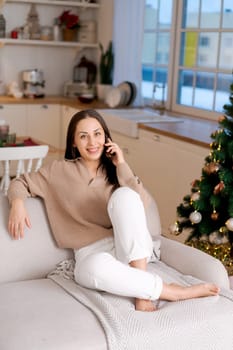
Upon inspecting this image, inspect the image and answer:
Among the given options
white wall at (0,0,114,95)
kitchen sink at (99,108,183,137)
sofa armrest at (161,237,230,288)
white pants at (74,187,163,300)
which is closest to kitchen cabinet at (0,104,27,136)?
white wall at (0,0,114,95)

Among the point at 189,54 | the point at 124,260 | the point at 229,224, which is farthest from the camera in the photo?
the point at 189,54

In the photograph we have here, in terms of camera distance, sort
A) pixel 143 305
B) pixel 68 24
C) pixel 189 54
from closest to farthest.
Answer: pixel 143 305 → pixel 189 54 → pixel 68 24

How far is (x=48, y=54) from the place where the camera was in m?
5.68

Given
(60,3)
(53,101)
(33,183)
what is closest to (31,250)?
(33,183)

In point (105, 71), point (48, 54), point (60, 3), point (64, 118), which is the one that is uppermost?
point (60, 3)

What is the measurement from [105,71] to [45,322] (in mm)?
3887

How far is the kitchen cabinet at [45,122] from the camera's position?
519cm

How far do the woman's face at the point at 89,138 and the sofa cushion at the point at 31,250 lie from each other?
0.28 m

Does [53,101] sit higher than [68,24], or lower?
lower

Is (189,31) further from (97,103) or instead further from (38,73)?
(38,73)

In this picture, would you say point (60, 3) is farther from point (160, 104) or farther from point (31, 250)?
point (31, 250)

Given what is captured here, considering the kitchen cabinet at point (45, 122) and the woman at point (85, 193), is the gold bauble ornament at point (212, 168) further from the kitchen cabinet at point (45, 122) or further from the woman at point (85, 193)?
the kitchen cabinet at point (45, 122)

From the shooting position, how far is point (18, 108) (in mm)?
5125

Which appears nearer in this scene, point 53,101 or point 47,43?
point 53,101
